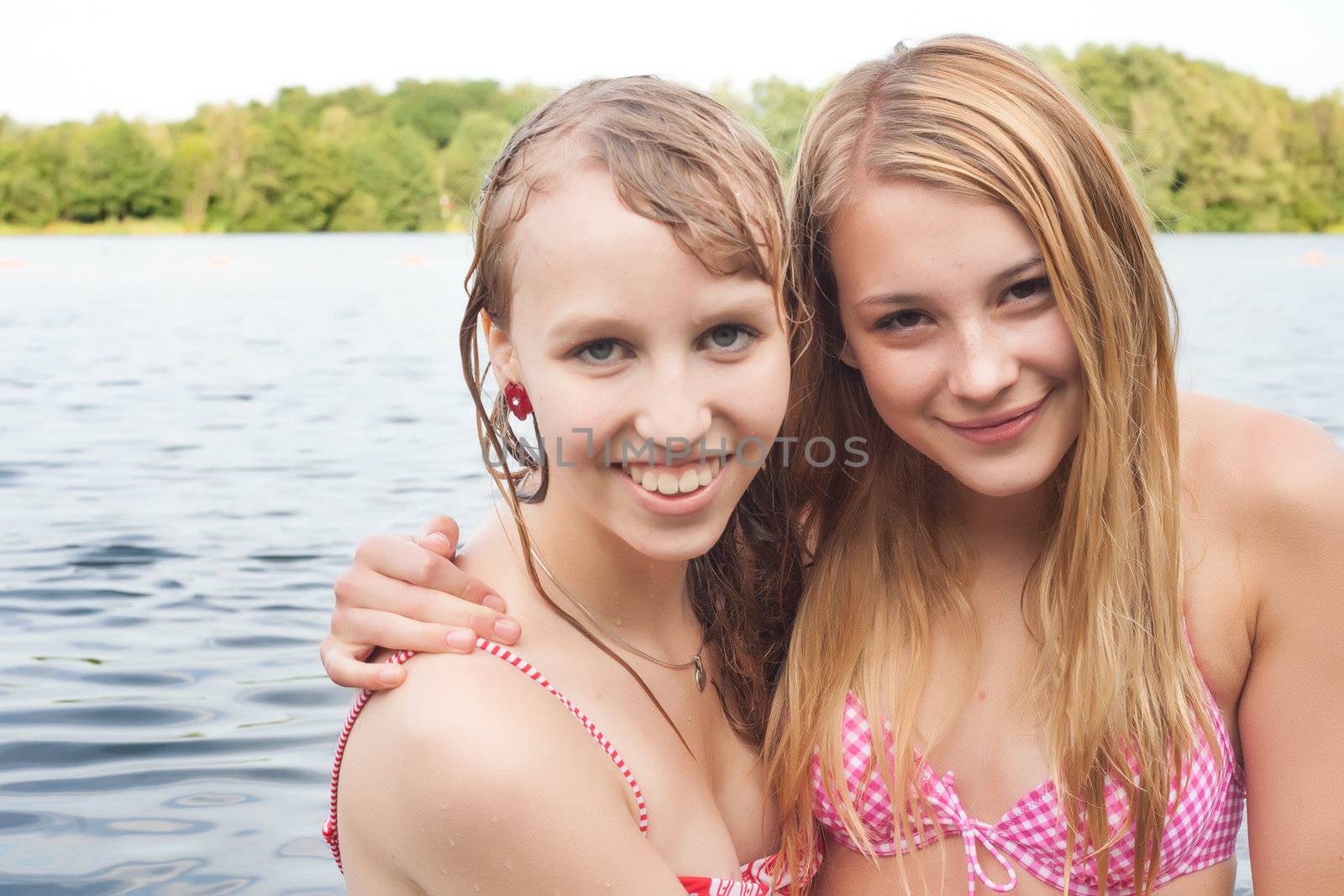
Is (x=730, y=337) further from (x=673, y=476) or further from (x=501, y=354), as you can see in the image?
(x=501, y=354)

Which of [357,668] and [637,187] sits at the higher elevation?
[637,187]

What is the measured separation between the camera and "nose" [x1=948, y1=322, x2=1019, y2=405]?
2.30 meters

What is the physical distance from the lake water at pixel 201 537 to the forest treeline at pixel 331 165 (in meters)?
24.3

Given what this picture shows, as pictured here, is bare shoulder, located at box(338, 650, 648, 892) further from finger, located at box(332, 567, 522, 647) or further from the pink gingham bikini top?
the pink gingham bikini top

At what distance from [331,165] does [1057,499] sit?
194ft

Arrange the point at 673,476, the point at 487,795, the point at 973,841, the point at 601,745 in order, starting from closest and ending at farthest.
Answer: the point at 487,795
the point at 673,476
the point at 601,745
the point at 973,841

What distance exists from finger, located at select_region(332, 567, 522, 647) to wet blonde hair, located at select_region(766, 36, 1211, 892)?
A: 74cm

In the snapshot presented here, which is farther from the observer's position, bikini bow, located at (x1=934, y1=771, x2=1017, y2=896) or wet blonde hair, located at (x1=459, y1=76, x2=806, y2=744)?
bikini bow, located at (x1=934, y1=771, x2=1017, y2=896)

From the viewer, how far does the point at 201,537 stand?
7066mm

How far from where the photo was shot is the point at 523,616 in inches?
89.7

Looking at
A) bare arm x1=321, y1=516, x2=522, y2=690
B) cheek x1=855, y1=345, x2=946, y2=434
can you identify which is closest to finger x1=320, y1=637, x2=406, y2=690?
bare arm x1=321, y1=516, x2=522, y2=690

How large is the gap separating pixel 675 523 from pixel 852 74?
1.07 m

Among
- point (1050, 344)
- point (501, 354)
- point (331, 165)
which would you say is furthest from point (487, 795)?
point (331, 165)

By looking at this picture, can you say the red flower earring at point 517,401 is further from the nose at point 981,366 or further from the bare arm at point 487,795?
the nose at point 981,366
